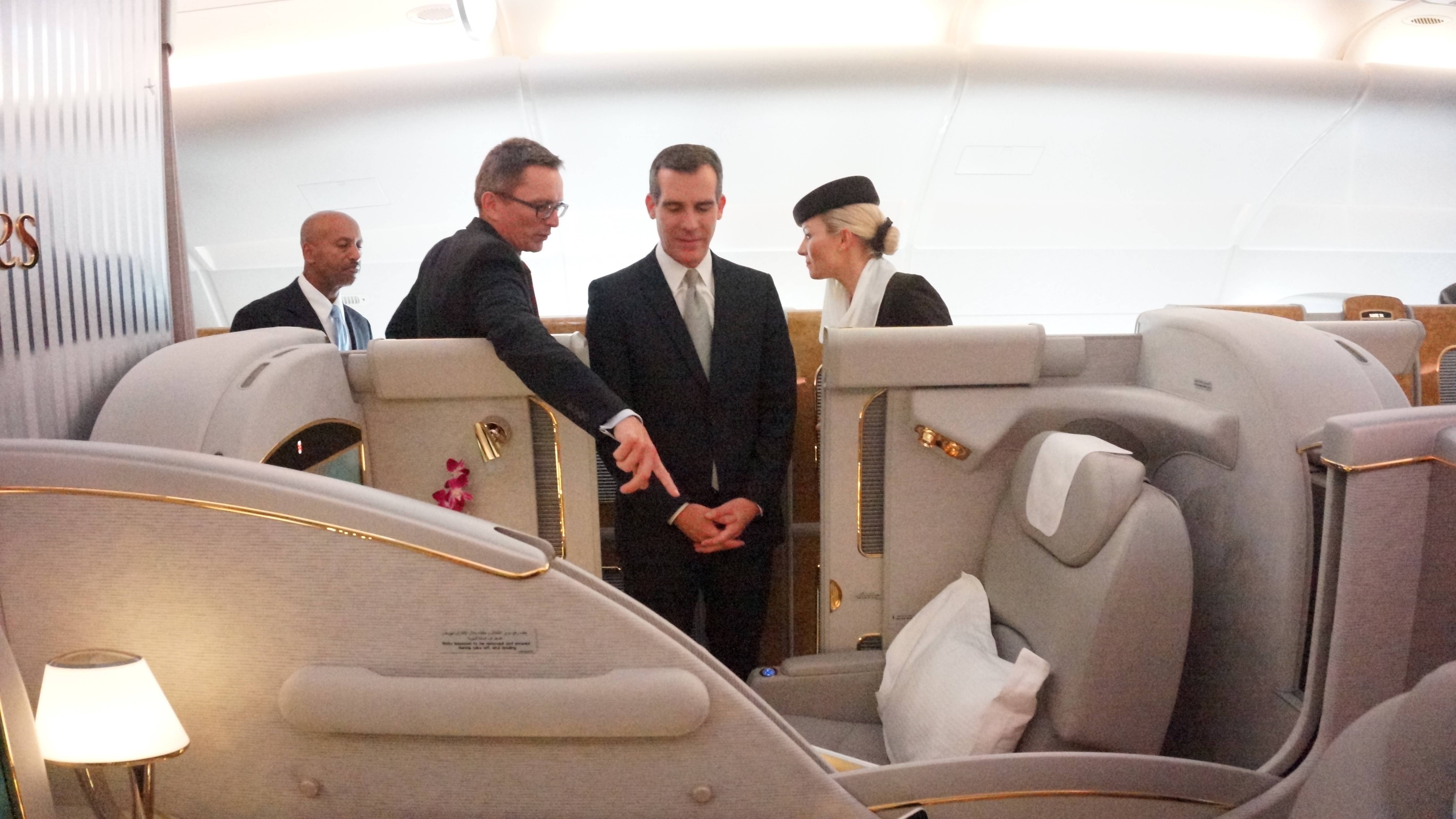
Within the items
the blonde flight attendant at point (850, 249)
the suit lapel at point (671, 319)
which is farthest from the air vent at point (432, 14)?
the suit lapel at point (671, 319)

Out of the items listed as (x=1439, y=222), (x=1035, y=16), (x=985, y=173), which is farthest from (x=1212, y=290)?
(x=1035, y=16)

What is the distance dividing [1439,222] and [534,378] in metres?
9.80

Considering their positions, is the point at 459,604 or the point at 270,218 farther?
the point at 270,218

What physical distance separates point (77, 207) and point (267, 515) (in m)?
0.92

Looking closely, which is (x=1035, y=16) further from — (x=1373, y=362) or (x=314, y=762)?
(x=314, y=762)

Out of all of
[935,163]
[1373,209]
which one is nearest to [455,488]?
[935,163]

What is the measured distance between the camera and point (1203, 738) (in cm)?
192

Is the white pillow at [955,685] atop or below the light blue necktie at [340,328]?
below

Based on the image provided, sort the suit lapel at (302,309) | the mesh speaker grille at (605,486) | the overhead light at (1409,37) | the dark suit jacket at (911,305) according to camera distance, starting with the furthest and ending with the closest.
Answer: the overhead light at (1409,37) < the suit lapel at (302,309) < the dark suit jacket at (911,305) < the mesh speaker grille at (605,486)

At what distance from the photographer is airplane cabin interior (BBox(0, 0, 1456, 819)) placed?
1.20 metres

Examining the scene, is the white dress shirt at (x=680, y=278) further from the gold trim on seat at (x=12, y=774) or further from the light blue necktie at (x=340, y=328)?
the light blue necktie at (x=340, y=328)

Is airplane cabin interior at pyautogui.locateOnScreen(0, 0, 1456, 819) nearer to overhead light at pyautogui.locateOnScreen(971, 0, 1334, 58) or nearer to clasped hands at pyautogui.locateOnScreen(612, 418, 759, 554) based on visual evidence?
clasped hands at pyautogui.locateOnScreen(612, 418, 759, 554)

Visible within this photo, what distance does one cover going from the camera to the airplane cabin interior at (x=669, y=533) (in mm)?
1195

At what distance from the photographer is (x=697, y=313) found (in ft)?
7.38
